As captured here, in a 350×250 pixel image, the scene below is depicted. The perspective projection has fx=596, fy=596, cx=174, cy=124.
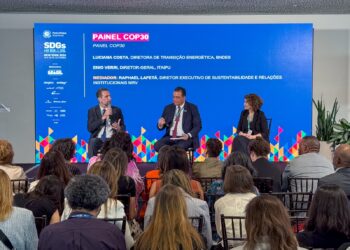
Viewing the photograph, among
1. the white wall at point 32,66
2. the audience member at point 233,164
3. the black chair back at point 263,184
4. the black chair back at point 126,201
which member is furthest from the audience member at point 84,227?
the white wall at point 32,66

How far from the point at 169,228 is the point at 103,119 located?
5778mm

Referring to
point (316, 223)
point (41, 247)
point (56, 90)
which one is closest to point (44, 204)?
point (41, 247)

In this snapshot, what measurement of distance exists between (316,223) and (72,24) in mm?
6931

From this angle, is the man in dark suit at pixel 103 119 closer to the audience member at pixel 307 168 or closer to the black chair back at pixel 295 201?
the audience member at pixel 307 168

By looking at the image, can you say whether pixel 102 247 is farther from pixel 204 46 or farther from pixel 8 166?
pixel 204 46

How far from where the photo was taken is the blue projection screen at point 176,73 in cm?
907

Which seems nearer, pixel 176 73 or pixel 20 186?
pixel 20 186

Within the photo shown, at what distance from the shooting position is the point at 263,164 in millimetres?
5039

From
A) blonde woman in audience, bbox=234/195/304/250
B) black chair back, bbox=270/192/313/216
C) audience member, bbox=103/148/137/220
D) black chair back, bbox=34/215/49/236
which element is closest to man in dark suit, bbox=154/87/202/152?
black chair back, bbox=270/192/313/216

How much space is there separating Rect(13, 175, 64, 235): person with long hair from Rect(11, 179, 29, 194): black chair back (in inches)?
39.0

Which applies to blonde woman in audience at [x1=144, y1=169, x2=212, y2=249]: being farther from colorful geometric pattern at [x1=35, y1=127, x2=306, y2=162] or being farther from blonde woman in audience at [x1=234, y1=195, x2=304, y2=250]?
colorful geometric pattern at [x1=35, y1=127, x2=306, y2=162]

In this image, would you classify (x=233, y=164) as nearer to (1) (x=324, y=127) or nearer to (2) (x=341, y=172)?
(2) (x=341, y=172)

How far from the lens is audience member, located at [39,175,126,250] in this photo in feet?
8.03

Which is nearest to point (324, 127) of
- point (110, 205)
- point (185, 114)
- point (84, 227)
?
point (185, 114)
